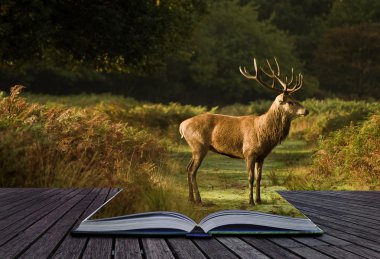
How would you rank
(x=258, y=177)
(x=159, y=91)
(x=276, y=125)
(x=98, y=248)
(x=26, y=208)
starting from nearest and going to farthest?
1. (x=98, y=248)
2. (x=26, y=208)
3. (x=258, y=177)
4. (x=276, y=125)
5. (x=159, y=91)

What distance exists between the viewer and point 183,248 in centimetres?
283

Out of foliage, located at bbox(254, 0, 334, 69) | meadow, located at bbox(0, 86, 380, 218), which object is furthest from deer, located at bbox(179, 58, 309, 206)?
foliage, located at bbox(254, 0, 334, 69)

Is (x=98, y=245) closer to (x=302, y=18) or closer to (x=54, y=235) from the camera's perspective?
(x=54, y=235)

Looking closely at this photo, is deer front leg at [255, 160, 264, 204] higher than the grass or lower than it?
higher

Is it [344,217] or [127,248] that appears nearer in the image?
[127,248]

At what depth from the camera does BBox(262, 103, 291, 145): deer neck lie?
648cm

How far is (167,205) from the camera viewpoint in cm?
570

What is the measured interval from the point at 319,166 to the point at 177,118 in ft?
23.5

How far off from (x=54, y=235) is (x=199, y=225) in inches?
31.4

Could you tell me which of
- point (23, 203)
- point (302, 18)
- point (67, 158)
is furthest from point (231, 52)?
point (23, 203)

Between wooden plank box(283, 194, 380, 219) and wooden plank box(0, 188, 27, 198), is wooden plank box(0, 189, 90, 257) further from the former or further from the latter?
wooden plank box(283, 194, 380, 219)

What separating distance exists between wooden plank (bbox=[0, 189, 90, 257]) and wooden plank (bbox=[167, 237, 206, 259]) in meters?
0.73

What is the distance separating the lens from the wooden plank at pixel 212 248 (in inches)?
106

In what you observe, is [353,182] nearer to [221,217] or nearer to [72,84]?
[221,217]
